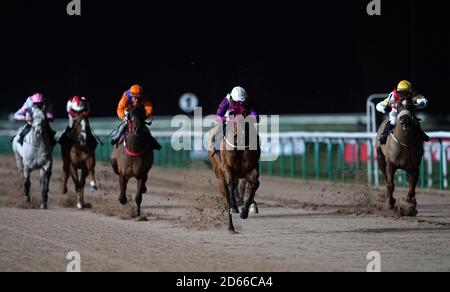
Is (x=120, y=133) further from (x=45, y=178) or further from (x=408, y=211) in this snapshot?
(x=408, y=211)

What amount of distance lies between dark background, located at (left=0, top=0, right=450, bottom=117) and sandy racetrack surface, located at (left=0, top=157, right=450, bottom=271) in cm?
590

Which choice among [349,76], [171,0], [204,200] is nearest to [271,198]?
[204,200]

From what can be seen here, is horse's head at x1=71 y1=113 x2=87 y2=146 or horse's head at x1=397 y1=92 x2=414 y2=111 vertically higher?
horse's head at x1=397 y1=92 x2=414 y2=111

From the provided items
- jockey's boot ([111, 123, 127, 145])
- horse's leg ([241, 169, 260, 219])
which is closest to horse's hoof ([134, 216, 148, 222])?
jockey's boot ([111, 123, 127, 145])

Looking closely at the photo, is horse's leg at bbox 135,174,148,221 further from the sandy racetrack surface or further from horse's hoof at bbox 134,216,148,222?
the sandy racetrack surface

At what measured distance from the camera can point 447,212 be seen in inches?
510

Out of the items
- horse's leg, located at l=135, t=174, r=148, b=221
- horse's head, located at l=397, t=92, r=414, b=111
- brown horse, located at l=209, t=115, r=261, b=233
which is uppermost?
horse's head, located at l=397, t=92, r=414, b=111

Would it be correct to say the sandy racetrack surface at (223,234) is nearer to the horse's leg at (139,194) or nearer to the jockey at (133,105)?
the horse's leg at (139,194)

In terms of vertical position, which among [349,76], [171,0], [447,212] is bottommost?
[447,212]

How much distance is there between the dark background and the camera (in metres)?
24.6

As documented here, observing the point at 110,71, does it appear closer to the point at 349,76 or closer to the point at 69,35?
the point at 69,35

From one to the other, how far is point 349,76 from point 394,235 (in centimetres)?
1765

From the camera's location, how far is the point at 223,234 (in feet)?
34.8

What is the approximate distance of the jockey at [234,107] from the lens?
10758 mm
